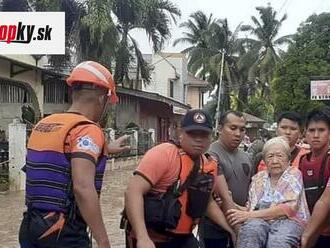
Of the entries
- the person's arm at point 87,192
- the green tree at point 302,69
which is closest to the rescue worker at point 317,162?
the person's arm at point 87,192

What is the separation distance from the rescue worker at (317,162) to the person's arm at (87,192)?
1.38m

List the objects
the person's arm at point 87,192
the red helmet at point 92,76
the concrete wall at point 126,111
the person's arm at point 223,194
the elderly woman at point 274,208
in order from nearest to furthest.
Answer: the person's arm at point 87,192
the red helmet at point 92,76
the elderly woman at point 274,208
the person's arm at point 223,194
the concrete wall at point 126,111

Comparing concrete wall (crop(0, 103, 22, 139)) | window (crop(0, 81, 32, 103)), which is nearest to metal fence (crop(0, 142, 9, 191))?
window (crop(0, 81, 32, 103))

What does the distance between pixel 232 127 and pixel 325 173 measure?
3.67ft

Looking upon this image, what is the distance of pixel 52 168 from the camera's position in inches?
131

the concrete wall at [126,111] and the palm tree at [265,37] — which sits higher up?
the palm tree at [265,37]

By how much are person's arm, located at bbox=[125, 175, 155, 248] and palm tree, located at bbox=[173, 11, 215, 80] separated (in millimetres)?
56368

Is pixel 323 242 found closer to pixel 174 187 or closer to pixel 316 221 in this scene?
pixel 316 221

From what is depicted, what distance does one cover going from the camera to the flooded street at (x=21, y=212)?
9.97 m

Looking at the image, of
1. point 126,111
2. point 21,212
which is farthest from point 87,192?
point 126,111

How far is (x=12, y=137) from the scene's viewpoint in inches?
639

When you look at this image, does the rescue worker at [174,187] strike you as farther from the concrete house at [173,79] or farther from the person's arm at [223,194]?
the concrete house at [173,79]

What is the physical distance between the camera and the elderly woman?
3775mm

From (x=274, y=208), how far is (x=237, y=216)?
0.24 m
